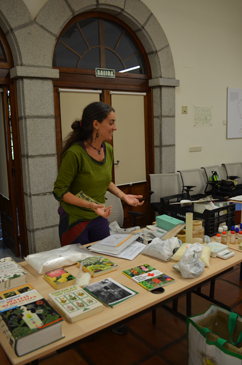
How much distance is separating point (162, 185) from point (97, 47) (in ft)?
6.86

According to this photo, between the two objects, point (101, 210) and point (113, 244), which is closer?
point (101, 210)

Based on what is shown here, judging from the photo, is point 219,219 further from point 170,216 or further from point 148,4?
point 148,4

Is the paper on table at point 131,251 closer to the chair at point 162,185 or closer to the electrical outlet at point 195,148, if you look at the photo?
the chair at point 162,185

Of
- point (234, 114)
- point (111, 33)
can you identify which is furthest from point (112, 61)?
point (234, 114)

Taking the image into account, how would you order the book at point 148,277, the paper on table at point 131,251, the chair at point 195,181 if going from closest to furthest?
the book at point 148,277, the paper on table at point 131,251, the chair at point 195,181

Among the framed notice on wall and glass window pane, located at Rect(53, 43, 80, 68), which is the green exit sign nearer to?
glass window pane, located at Rect(53, 43, 80, 68)

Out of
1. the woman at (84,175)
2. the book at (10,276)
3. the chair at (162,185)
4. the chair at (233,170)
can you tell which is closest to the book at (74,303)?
the book at (10,276)

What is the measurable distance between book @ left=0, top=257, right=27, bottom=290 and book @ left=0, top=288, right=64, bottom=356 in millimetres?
191

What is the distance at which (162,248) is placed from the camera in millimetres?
1934

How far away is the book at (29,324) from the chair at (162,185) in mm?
3083

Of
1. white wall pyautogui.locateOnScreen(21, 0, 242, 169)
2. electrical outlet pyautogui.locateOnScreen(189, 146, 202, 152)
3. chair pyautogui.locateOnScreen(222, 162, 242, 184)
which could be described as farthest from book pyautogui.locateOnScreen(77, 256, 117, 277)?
chair pyautogui.locateOnScreen(222, 162, 242, 184)

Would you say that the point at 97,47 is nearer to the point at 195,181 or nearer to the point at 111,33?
the point at 111,33

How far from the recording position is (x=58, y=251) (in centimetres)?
195

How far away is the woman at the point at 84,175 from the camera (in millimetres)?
2027
